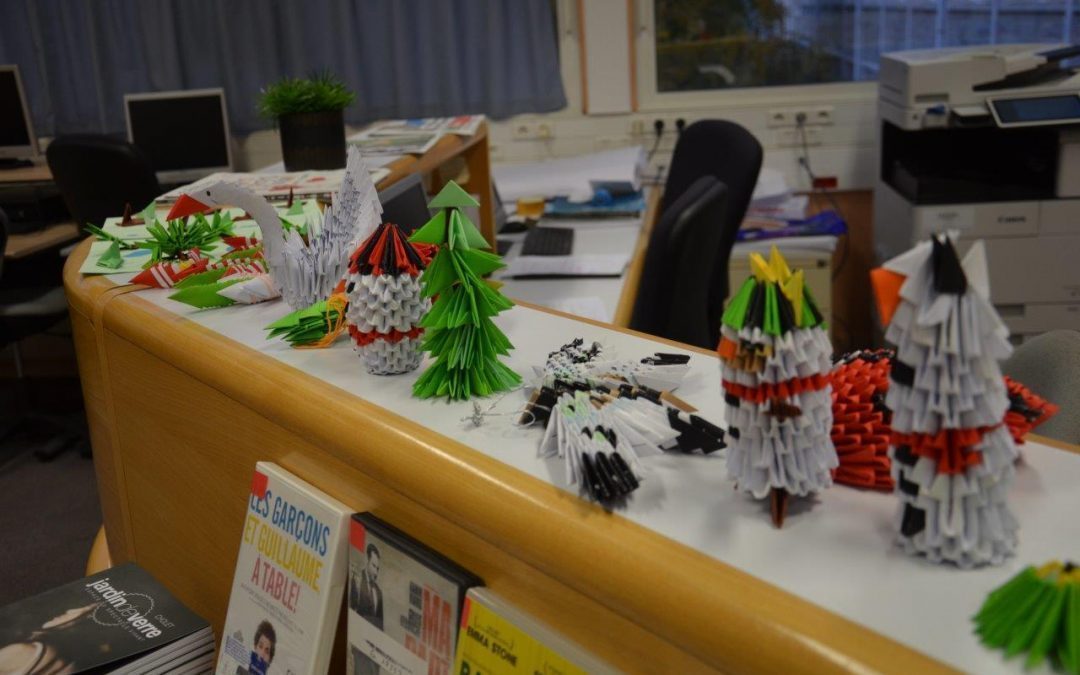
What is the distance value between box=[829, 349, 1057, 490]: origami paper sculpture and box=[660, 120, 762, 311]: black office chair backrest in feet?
6.11

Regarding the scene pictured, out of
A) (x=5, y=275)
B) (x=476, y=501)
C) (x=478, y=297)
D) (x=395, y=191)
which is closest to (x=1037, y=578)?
(x=476, y=501)

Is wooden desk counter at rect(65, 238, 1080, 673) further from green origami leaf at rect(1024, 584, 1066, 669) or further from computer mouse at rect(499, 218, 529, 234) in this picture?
computer mouse at rect(499, 218, 529, 234)

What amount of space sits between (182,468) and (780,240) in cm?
263

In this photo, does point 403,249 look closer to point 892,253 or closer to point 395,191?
point 395,191

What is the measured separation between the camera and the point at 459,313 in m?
0.98

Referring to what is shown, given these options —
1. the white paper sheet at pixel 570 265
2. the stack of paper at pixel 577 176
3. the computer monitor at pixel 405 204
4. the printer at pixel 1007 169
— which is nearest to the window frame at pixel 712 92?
the stack of paper at pixel 577 176

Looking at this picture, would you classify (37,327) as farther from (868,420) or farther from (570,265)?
(868,420)

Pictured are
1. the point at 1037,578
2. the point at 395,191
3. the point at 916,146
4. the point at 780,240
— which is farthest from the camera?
the point at 780,240

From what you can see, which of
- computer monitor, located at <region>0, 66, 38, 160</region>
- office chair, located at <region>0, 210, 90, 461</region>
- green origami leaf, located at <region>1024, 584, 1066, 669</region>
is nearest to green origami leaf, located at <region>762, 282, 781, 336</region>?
green origami leaf, located at <region>1024, 584, 1066, 669</region>

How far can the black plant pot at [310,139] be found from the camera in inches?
85.0

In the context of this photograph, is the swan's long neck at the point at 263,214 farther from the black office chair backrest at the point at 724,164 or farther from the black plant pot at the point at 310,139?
the black office chair backrest at the point at 724,164

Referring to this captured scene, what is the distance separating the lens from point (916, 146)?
10.9 feet

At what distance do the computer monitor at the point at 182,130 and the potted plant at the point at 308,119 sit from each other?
2156 mm

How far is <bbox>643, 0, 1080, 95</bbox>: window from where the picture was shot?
378 centimetres
